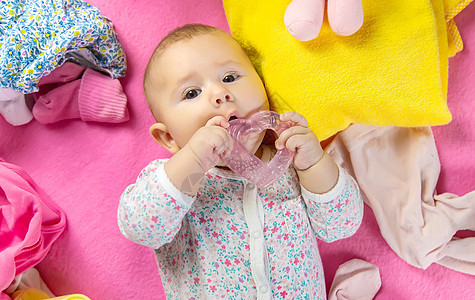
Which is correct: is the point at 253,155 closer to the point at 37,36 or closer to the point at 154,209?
the point at 154,209

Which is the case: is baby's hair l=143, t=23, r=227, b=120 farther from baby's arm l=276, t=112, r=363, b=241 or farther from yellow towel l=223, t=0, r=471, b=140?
baby's arm l=276, t=112, r=363, b=241

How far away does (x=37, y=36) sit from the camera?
117cm

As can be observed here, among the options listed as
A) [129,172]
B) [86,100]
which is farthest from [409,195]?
[86,100]

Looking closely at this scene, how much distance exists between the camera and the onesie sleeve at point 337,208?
1054 mm

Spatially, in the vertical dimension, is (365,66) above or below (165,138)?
above

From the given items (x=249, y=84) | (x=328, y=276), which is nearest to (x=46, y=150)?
(x=249, y=84)

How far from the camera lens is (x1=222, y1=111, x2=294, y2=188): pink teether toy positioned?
993 mm

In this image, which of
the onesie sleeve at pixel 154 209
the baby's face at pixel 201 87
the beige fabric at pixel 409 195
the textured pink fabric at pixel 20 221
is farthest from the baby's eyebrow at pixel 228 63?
the textured pink fabric at pixel 20 221

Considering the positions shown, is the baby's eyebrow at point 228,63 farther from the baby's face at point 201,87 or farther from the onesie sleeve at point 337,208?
the onesie sleeve at point 337,208

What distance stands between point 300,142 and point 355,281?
19.3 inches

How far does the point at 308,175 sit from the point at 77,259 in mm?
693

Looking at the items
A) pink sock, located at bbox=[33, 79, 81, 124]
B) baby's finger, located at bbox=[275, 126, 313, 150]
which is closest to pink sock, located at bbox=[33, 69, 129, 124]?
pink sock, located at bbox=[33, 79, 81, 124]

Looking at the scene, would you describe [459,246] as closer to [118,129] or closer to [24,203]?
[118,129]

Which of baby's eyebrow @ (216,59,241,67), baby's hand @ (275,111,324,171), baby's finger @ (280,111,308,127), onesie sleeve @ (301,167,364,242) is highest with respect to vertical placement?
baby's eyebrow @ (216,59,241,67)
